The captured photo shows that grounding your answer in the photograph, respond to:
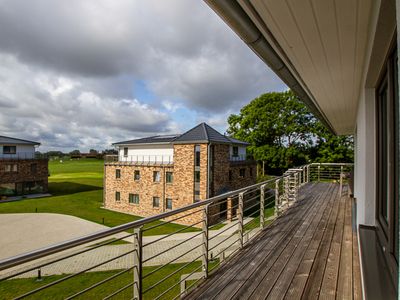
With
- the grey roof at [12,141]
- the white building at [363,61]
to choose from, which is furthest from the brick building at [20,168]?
the white building at [363,61]

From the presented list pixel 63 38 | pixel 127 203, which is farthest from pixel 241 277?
pixel 127 203

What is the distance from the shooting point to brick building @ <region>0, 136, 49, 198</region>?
70.3 feet

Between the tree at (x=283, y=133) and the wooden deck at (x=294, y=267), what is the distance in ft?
64.2

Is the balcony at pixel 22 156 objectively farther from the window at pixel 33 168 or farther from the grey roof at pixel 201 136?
the grey roof at pixel 201 136

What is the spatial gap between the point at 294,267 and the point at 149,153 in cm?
1756

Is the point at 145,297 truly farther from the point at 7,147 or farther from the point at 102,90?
the point at 102,90

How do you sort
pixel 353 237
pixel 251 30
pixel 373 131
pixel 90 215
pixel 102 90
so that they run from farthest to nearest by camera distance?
pixel 102 90 → pixel 90 215 → pixel 353 237 → pixel 373 131 → pixel 251 30

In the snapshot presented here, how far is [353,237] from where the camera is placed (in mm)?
3662

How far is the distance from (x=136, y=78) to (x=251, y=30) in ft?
69.4

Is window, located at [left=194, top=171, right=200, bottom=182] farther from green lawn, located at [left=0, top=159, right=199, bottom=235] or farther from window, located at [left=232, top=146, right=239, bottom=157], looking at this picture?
window, located at [left=232, top=146, right=239, bottom=157]

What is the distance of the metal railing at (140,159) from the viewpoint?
1821cm

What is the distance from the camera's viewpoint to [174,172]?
639 inches

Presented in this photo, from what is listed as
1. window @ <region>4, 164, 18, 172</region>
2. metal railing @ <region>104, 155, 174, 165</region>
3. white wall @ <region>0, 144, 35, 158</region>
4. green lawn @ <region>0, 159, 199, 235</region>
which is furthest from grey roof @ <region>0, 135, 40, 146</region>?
metal railing @ <region>104, 155, 174, 165</region>

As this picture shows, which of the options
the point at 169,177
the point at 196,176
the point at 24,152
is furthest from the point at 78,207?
the point at 196,176
